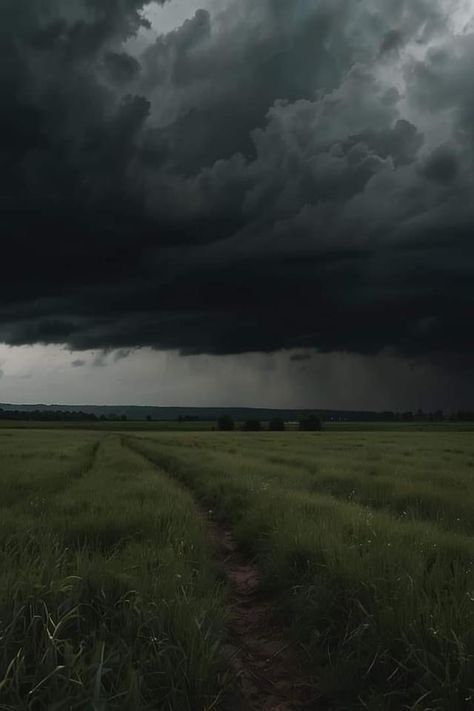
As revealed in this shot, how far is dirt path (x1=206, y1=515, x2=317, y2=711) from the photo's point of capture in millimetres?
4188

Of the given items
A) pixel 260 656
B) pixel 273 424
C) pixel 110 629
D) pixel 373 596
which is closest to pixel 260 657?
pixel 260 656

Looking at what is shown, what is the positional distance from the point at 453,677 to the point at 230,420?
136787mm

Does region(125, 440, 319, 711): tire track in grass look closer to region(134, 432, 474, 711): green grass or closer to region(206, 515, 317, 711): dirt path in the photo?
region(206, 515, 317, 711): dirt path

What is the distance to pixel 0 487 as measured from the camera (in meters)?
13.3

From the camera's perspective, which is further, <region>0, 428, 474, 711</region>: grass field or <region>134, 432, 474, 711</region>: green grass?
<region>134, 432, 474, 711</region>: green grass

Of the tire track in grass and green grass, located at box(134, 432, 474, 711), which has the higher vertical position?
green grass, located at box(134, 432, 474, 711)

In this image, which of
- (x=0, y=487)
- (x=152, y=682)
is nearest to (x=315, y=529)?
(x=152, y=682)

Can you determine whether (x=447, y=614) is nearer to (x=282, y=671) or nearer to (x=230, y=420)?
(x=282, y=671)

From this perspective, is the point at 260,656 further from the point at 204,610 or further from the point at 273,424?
the point at 273,424

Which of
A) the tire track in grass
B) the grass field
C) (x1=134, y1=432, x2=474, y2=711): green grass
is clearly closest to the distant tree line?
(x1=134, y1=432, x2=474, y2=711): green grass

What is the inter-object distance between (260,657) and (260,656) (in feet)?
0.08

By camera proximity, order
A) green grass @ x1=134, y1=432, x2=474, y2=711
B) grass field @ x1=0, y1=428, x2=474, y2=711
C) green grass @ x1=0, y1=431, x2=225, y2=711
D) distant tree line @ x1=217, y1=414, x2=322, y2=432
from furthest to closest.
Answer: distant tree line @ x1=217, y1=414, x2=322, y2=432 < green grass @ x1=134, y1=432, x2=474, y2=711 < grass field @ x1=0, y1=428, x2=474, y2=711 < green grass @ x1=0, y1=431, x2=225, y2=711

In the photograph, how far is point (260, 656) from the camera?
16.3 ft

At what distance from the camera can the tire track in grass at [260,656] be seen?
4.16 meters
